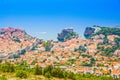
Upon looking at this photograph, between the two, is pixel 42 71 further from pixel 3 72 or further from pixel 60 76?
pixel 3 72

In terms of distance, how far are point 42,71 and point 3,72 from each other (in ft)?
29.0

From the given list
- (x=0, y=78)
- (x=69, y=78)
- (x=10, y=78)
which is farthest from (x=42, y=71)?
(x=0, y=78)

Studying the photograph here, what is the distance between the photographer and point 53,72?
61.1m

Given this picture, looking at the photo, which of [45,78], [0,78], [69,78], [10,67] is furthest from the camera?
[69,78]

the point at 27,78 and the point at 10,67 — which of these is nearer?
the point at 27,78

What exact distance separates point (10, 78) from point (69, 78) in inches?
695

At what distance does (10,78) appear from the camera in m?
49.8

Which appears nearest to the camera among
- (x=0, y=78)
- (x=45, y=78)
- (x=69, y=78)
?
(x=0, y=78)

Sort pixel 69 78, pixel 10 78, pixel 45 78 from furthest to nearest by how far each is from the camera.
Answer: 1. pixel 69 78
2. pixel 45 78
3. pixel 10 78

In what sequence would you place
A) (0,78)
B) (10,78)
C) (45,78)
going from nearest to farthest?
1. (0,78)
2. (10,78)
3. (45,78)

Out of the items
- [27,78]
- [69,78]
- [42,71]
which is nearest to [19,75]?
[27,78]

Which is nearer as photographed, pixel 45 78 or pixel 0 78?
pixel 0 78

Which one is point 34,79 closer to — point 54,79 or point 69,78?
point 54,79

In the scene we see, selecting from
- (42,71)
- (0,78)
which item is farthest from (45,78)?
(0,78)
